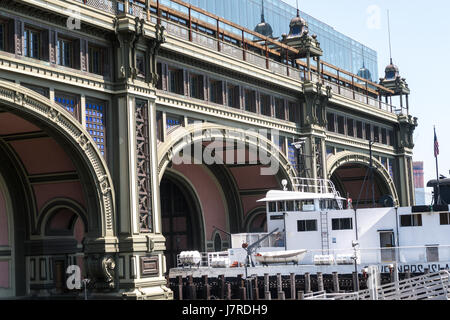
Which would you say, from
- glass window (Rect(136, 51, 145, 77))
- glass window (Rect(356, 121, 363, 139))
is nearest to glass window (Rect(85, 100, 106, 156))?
glass window (Rect(136, 51, 145, 77))

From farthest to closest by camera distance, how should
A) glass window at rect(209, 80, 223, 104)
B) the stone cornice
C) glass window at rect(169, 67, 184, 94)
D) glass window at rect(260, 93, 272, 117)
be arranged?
glass window at rect(260, 93, 272, 117), glass window at rect(209, 80, 223, 104), glass window at rect(169, 67, 184, 94), the stone cornice

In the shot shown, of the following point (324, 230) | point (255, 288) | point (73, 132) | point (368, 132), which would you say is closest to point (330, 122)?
point (368, 132)

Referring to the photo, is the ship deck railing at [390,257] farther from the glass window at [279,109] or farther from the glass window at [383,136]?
the glass window at [383,136]

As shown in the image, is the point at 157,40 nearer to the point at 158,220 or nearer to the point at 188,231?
the point at 158,220

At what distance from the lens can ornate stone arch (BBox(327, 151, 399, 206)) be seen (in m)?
58.3

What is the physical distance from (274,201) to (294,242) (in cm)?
370

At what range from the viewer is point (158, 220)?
118 feet

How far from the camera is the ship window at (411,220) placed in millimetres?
40656

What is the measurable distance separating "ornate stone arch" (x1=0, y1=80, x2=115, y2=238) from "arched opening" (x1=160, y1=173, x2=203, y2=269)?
1919 cm

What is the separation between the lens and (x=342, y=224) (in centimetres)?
4219

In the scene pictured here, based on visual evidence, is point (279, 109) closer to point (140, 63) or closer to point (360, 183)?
point (140, 63)

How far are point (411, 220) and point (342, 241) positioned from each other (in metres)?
4.26

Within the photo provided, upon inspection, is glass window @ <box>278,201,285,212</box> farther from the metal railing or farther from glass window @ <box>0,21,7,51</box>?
glass window @ <box>0,21,7,51</box>

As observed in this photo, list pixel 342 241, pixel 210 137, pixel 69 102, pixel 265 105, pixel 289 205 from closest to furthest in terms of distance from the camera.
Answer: pixel 69 102 → pixel 342 241 → pixel 210 137 → pixel 289 205 → pixel 265 105
